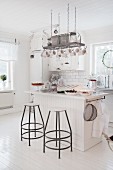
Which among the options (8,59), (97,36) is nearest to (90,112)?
(97,36)

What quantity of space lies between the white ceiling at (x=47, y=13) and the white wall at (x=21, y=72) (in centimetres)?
122

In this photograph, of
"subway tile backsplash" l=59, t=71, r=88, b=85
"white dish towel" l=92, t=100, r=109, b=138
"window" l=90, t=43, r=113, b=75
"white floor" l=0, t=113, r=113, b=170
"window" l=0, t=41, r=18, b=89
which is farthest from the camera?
"window" l=0, t=41, r=18, b=89

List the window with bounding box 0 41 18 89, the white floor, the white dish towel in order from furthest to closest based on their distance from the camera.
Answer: the window with bounding box 0 41 18 89, the white dish towel, the white floor

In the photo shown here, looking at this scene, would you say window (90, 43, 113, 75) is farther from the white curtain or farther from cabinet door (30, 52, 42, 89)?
the white curtain

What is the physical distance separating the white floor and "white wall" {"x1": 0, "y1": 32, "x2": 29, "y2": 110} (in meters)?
2.75

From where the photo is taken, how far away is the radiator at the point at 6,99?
586cm

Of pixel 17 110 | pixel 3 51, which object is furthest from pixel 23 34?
pixel 17 110

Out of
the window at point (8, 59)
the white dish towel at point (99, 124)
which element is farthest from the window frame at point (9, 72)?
the white dish towel at point (99, 124)

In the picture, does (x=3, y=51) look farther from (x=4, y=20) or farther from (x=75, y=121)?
(x=75, y=121)

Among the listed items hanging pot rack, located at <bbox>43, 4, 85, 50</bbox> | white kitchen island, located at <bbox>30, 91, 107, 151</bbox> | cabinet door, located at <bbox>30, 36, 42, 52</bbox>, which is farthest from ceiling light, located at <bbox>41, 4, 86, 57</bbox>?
cabinet door, located at <bbox>30, 36, 42, 52</bbox>

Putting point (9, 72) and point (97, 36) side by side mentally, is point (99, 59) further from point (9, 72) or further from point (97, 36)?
point (9, 72)

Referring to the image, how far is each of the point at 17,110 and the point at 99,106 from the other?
3602 millimetres

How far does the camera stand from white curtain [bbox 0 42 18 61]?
5.80 meters

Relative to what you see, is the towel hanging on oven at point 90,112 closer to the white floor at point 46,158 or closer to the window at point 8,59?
the white floor at point 46,158
